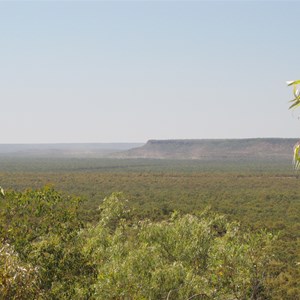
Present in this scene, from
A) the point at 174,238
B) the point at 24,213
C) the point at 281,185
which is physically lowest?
the point at 281,185

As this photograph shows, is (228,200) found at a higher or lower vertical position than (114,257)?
lower

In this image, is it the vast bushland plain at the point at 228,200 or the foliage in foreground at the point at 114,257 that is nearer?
the foliage in foreground at the point at 114,257

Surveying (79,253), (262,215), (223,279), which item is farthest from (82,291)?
(262,215)

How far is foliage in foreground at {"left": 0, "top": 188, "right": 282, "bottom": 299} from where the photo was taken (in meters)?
14.4

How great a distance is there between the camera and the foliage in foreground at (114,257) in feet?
47.4

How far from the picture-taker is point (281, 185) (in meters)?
104

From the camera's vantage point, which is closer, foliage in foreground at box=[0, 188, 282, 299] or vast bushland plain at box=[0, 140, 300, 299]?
foliage in foreground at box=[0, 188, 282, 299]

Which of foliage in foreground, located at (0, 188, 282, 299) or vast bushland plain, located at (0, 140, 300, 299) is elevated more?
foliage in foreground, located at (0, 188, 282, 299)

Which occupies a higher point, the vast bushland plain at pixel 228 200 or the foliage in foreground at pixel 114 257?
the foliage in foreground at pixel 114 257

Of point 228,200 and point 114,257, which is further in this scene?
point 228,200

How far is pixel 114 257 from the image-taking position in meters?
18.5

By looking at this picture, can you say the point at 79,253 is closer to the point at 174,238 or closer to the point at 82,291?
the point at 82,291

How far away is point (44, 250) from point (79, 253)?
1.33 m

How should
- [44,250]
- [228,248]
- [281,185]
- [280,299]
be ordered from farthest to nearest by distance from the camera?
[281,185]
[280,299]
[228,248]
[44,250]
